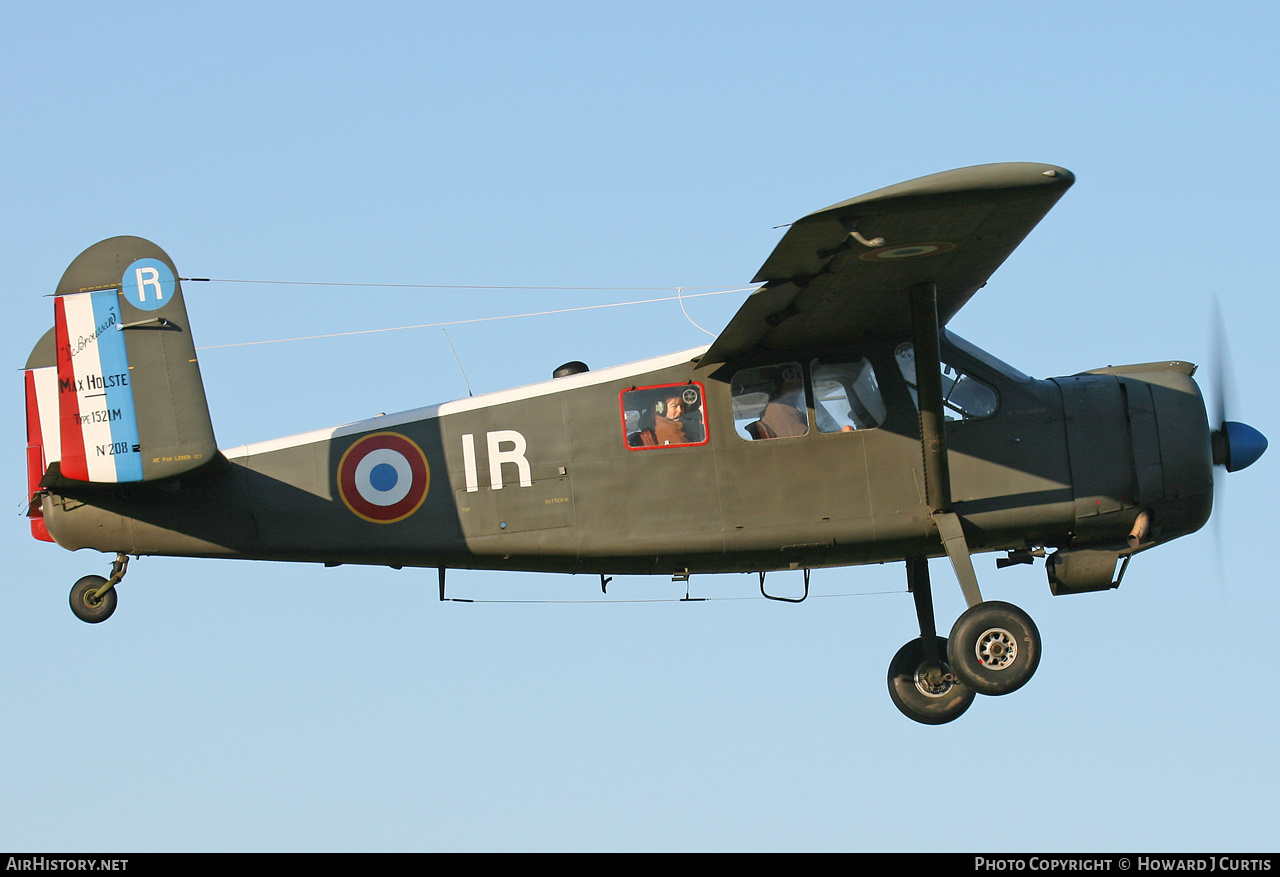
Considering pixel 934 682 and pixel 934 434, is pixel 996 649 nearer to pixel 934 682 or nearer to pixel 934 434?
pixel 934 434

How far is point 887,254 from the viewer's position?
33.2ft

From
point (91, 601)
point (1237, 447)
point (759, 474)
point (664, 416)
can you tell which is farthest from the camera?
point (1237, 447)

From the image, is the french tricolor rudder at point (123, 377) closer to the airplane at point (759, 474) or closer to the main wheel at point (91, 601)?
the airplane at point (759, 474)

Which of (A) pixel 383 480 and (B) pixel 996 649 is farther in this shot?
(A) pixel 383 480

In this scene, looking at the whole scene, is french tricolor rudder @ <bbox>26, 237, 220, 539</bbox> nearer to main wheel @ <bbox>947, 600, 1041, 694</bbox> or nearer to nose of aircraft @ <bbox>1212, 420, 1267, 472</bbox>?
main wheel @ <bbox>947, 600, 1041, 694</bbox>

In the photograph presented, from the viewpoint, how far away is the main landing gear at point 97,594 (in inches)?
431

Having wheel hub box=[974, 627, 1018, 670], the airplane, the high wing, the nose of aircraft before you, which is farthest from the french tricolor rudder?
Answer: the nose of aircraft

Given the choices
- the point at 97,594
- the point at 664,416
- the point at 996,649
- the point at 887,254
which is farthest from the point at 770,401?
the point at 97,594

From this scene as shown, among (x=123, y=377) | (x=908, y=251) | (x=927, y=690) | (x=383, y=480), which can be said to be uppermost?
(x=908, y=251)

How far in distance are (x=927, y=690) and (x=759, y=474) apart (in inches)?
114

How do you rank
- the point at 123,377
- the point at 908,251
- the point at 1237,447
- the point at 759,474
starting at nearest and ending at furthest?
the point at 908,251
the point at 123,377
the point at 759,474
the point at 1237,447

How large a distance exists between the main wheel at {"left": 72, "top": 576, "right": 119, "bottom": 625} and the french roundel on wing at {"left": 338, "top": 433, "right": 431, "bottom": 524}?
6.27ft

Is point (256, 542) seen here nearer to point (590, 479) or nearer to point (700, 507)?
point (590, 479)
